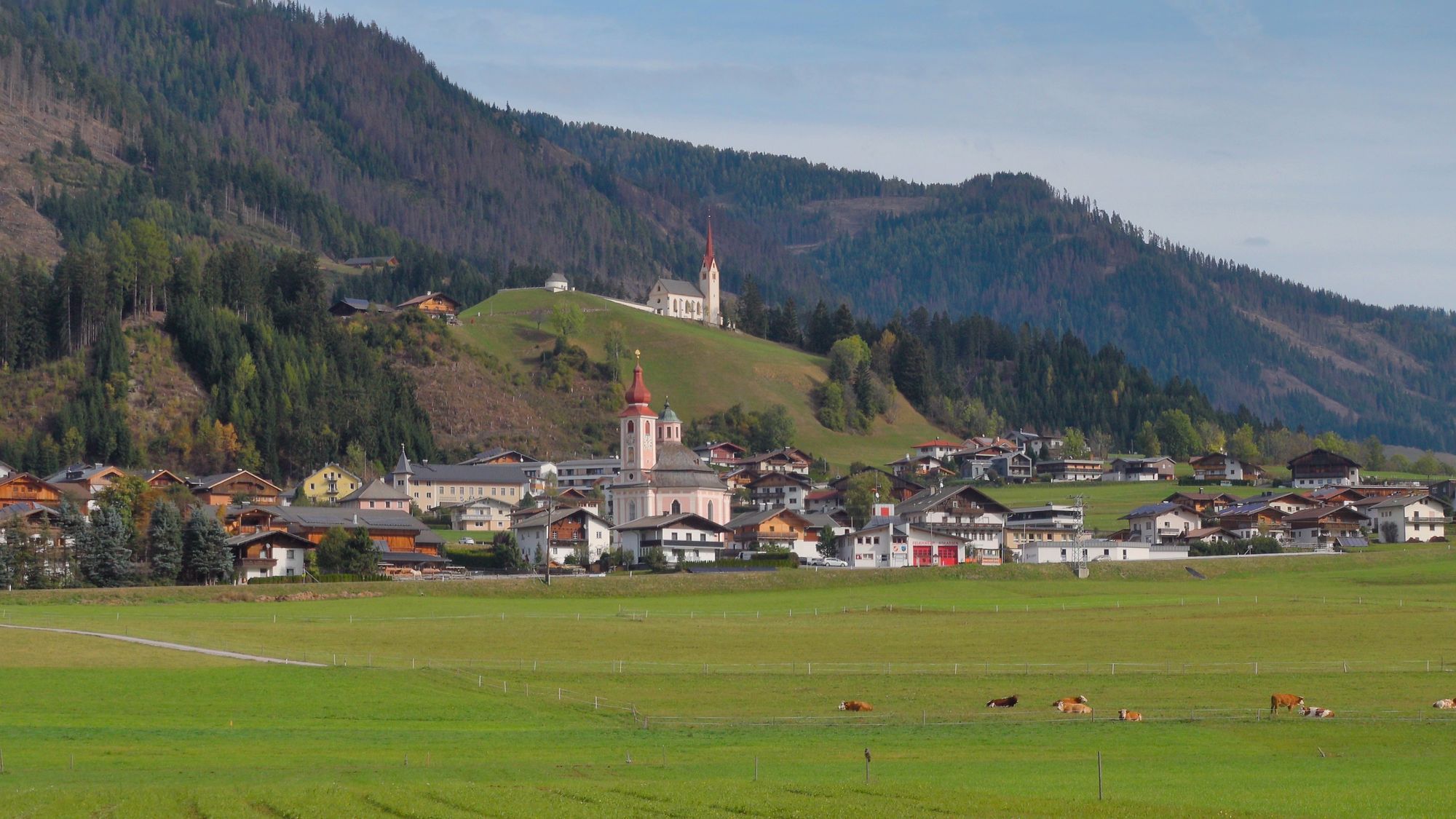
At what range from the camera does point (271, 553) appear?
344 feet

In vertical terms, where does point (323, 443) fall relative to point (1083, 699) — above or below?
above

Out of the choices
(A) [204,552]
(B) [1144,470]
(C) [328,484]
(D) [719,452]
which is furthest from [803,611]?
(B) [1144,470]

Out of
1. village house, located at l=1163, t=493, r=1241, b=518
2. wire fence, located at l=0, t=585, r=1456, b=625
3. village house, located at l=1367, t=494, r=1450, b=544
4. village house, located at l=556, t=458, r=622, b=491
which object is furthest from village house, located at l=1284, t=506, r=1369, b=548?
village house, located at l=556, t=458, r=622, b=491

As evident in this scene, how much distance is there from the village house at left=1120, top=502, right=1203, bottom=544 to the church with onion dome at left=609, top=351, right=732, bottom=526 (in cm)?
3111

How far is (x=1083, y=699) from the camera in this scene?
4528cm

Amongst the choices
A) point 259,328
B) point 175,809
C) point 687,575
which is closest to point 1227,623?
point 687,575

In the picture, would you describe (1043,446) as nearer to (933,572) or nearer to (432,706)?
(933,572)

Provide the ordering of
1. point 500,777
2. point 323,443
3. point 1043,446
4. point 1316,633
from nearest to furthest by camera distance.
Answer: point 500,777 < point 1316,633 < point 323,443 < point 1043,446

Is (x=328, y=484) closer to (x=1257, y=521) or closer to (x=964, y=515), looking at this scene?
(x=964, y=515)

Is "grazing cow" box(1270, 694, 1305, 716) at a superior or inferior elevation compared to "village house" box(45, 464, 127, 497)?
inferior

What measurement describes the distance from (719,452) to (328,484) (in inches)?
1701

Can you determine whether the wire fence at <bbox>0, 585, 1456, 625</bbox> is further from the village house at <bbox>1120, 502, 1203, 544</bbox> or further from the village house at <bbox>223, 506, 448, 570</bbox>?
the village house at <bbox>1120, 502, 1203, 544</bbox>

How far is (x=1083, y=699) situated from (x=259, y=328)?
416ft

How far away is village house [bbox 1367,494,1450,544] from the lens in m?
118
